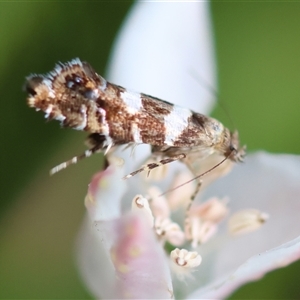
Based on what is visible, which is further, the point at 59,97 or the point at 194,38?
the point at 194,38

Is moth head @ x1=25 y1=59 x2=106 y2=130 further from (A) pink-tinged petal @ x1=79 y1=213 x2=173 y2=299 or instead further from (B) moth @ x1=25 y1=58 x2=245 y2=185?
(A) pink-tinged petal @ x1=79 y1=213 x2=173 y2=299

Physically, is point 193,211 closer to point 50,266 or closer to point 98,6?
point 50,266

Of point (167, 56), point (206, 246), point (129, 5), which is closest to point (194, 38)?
point (167, 56)

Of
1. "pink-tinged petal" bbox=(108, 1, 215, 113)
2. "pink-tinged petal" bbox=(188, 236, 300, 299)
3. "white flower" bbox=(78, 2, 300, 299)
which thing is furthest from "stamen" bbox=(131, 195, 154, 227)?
"pink-tinged petal" bbox=(108, 1, 215, 113)

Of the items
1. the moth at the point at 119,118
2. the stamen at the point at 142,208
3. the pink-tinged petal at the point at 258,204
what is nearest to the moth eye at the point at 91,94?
the moth at the point at 119,118

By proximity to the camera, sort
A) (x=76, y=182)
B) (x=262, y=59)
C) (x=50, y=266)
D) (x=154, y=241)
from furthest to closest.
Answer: (x=262, y=59), (x=76, y=182), (x=50, y=266), (x=154, y=241)

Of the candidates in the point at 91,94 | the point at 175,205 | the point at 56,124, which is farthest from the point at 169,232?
the point at 56,124

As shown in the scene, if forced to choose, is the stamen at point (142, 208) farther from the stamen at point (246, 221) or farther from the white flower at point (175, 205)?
the stamen at point (246, 221)
